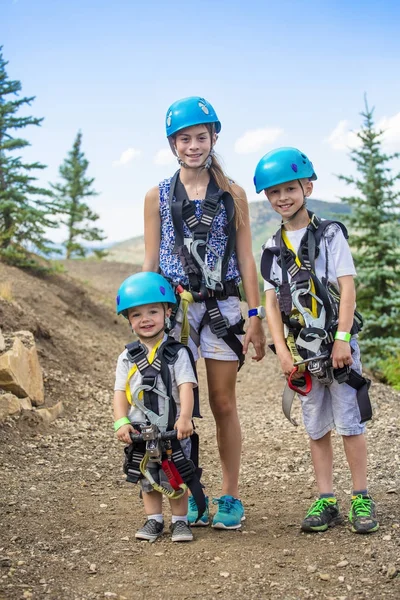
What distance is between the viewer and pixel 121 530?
Result: 468 cm

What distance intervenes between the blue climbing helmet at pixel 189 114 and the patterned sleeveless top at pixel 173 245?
0.45 m

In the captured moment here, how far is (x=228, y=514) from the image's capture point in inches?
182

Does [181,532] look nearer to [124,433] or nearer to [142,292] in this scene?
[124,433]

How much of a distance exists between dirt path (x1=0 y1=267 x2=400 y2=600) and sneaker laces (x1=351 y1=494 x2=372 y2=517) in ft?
0.46

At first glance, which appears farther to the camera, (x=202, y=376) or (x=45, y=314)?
(x=45, y=314)

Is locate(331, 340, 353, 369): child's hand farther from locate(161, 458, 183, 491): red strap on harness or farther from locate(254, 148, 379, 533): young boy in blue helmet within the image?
locate(161, 458, 183, 491): red strap on harness

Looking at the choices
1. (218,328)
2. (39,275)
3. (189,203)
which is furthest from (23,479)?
(39,275)

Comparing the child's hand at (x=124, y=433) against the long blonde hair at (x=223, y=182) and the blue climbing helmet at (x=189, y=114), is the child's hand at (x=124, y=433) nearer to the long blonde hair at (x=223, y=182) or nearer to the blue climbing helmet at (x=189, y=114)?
the long blonde hair at (x=223, y=182)

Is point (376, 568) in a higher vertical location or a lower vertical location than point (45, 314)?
lower

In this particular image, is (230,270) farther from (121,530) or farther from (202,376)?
(202,376)

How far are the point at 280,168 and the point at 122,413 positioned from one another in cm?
182

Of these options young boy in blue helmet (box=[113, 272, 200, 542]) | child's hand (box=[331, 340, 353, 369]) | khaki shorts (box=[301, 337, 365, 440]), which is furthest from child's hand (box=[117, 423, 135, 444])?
child's hand (box=[331, 340, 353, 369])

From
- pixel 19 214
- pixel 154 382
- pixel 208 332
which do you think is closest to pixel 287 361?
pixel 208 332

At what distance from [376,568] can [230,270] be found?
201 cm
